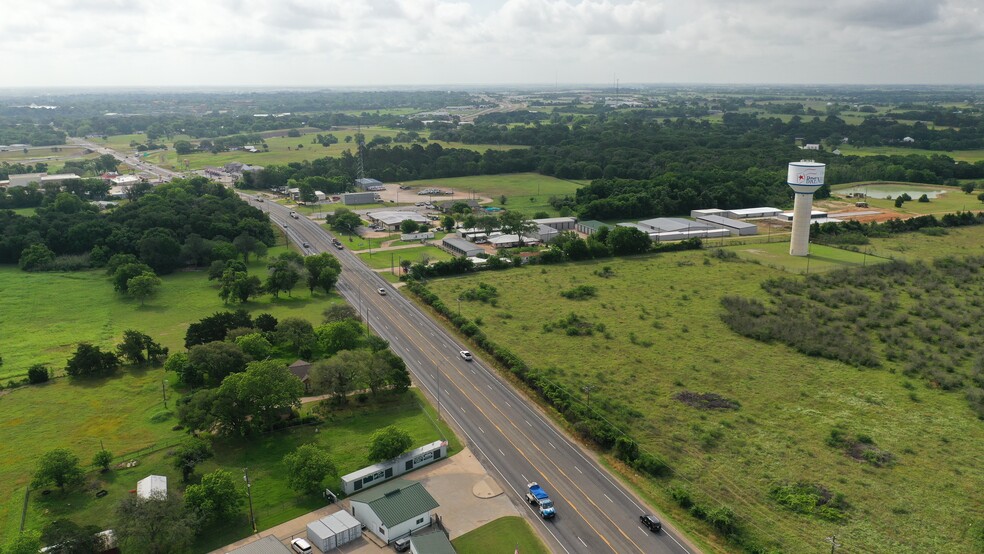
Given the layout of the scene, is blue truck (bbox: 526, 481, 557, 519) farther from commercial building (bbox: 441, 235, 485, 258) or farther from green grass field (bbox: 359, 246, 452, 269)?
commercial building (bbox: 441, 235, 485, 258)

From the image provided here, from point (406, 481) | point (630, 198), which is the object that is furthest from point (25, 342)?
point (630, 198)

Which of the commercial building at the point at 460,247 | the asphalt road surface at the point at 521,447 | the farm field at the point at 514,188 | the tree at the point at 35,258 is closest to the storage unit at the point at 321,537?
the asphalt road surface at the point at 521,447

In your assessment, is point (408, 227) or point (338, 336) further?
point (408, 227)

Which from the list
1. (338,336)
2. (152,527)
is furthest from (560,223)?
(152,527)

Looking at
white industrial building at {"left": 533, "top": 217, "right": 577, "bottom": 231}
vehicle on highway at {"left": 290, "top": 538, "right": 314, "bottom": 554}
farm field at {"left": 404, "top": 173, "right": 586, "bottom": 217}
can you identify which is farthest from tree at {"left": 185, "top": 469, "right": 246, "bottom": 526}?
farm field at {"left": 404, "top": 173, "right": 586, "bottom": 217}

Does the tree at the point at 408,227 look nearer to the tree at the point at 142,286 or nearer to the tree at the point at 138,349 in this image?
the tree at the point at 142,286

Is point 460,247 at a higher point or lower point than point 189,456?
higher

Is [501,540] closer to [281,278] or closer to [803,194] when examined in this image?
[281,278]
